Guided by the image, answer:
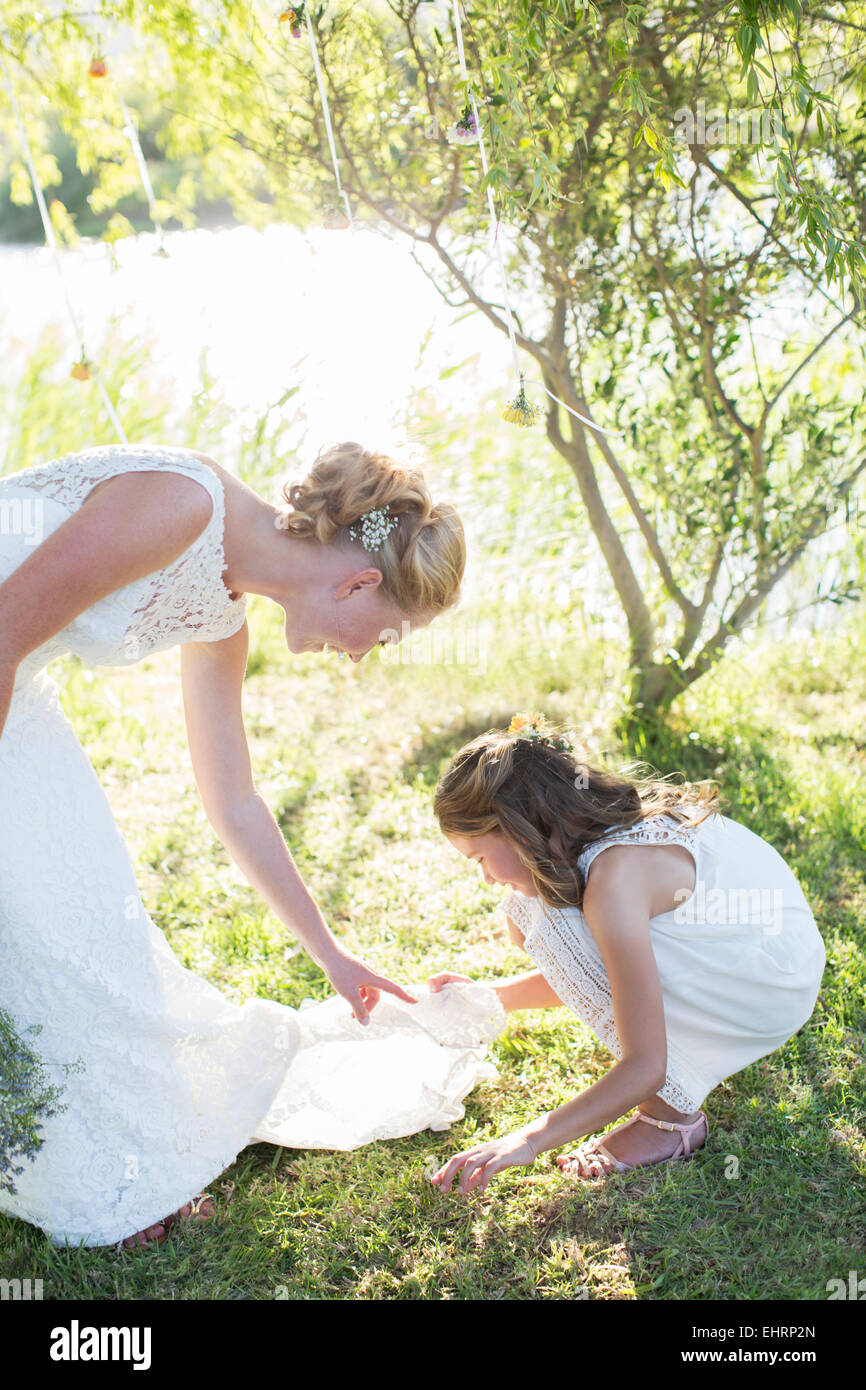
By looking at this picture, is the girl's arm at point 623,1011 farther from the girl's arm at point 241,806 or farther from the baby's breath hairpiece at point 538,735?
the girl's arm at point 241,806

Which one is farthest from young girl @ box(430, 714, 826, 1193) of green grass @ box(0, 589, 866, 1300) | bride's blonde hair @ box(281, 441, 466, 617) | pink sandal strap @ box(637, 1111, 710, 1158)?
bride's blonde hair @ box(281, 441, 466, 617)

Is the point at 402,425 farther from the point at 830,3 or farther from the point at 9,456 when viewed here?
the point at 830,3

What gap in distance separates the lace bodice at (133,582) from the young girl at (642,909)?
22.4 inches

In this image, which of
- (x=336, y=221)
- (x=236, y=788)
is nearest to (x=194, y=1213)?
(x=236, y=788)

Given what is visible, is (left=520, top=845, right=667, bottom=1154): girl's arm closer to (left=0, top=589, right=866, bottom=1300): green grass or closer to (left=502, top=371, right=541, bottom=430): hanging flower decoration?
(left=0, top=589, right=866, bottom=1300): green grass

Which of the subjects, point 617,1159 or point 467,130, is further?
point 467,130

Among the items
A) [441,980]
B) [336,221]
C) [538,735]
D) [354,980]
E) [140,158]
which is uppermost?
[140,158]

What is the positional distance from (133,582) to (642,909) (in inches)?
38.9

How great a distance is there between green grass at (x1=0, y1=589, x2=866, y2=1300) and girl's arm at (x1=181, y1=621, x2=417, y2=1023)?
369 millimetres

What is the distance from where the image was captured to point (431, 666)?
3.93 metres

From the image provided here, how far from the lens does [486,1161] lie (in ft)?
5.56

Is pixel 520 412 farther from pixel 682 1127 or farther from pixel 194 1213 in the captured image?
pixel 194 1213

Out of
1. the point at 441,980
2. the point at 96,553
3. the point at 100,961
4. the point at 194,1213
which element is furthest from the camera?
the point at 441,980
